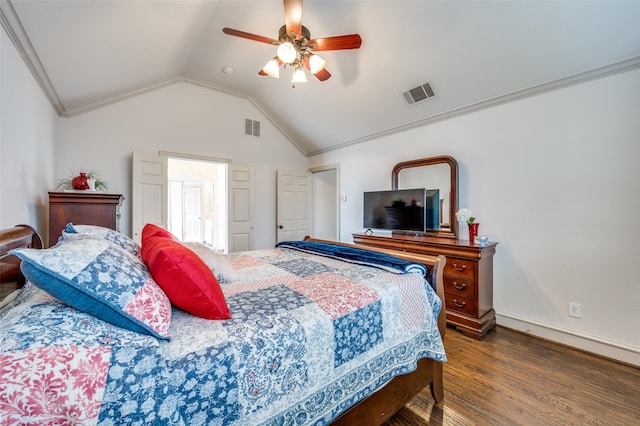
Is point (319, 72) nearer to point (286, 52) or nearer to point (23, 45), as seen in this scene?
point (286, 52)

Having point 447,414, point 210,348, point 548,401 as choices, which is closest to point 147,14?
point 210,348

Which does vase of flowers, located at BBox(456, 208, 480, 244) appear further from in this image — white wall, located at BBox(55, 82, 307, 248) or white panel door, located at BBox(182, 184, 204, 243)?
white panel door, located at BBox(182, 184, 204, 243)

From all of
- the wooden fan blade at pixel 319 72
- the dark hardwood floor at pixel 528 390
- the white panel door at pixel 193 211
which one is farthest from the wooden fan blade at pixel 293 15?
the white panel door at pixel 193 211

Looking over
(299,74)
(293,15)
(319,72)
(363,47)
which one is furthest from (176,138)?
(363,47)

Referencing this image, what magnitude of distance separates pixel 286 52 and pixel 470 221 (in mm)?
2571

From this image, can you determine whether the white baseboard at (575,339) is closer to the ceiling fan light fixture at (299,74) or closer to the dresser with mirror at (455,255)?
the dresser with mirror at (455,255)

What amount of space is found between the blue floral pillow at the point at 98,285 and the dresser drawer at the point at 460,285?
2714mm

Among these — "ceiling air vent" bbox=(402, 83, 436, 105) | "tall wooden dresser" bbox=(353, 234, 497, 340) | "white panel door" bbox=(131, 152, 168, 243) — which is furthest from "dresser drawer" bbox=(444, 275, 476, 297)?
"white panel door" bbox=(131, 152, 168, 243)

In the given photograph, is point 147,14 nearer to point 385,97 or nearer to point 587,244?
point 385,97

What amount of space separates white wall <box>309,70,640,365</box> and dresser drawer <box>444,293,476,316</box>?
51 centimetres

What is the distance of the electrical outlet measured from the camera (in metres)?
2.43

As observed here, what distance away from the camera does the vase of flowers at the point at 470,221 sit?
293cm

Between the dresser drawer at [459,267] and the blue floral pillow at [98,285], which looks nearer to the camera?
the blue floral pillow at [98,285]

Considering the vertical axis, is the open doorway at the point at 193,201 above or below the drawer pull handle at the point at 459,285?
above
